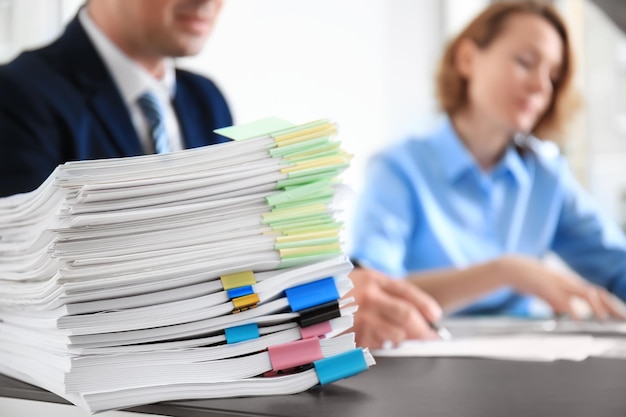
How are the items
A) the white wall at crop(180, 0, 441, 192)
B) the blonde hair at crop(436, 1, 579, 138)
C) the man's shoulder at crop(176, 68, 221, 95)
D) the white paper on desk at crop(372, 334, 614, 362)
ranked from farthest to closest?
the white wall at crop(180, 0, 441, 192)
the blonde hair at crop(436, 1, 579, 138)
the man's shoulder at crop(176, 68, 221, 95)
the white paper on desk at crop(372, 334, 614, 362)

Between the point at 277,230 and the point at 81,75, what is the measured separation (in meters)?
0.67

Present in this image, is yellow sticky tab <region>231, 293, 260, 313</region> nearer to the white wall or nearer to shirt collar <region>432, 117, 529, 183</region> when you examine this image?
shirt collar <region>432, 117, 529, 183</region>

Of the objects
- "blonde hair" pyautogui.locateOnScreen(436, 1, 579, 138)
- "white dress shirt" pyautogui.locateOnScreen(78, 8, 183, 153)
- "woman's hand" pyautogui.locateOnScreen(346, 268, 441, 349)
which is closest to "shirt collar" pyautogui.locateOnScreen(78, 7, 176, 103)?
"white dress shirt" pyautogui.locateOnScreen(78, 8, 183, 153)

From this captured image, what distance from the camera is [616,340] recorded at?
3.06ft

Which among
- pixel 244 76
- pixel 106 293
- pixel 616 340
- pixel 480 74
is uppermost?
pixel 244 76

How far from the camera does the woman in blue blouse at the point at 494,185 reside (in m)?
1.72

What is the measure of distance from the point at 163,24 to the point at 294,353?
2.08ft

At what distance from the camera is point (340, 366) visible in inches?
21.5

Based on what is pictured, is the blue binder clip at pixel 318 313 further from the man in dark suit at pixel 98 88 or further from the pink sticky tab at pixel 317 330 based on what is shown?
the man in dark suit at pixel 98 88

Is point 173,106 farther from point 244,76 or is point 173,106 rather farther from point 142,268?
point 244,76

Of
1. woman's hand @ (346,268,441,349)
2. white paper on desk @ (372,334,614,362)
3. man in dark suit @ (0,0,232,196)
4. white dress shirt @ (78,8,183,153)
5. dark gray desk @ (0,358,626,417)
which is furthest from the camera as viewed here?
white dress shirt @ (78,8,183,153)

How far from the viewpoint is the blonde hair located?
1861mm

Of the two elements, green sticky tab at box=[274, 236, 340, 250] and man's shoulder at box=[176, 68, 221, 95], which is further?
man's shoulder at box=[176, 68, 221, 95]

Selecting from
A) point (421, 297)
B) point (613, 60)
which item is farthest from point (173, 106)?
point (613, 60)
